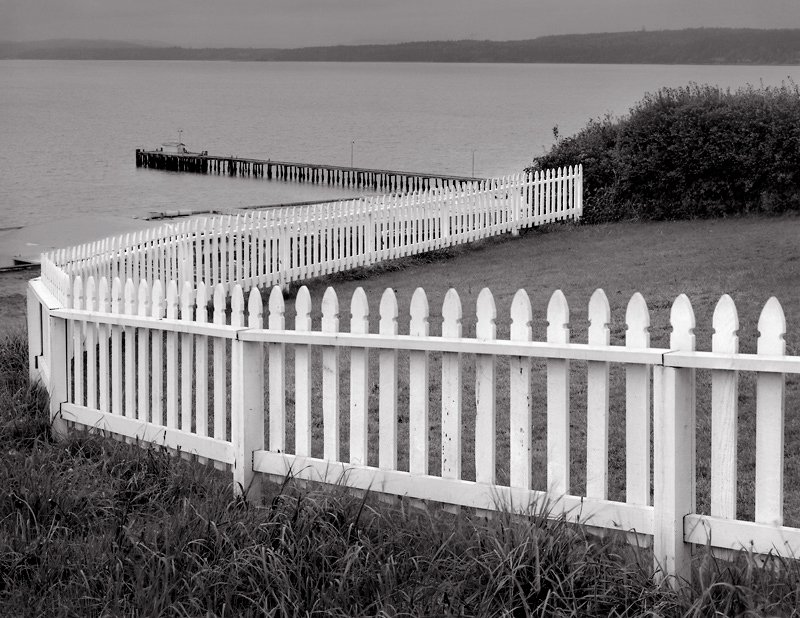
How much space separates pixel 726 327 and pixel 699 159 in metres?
17.2

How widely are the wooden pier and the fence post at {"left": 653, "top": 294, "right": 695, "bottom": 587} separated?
4105 cm

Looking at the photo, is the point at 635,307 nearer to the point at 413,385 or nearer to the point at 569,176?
the point at 413,385

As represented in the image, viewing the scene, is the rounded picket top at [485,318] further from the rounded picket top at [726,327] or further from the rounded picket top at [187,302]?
the rounded picket top at [187,302]

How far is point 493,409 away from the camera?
493 cm

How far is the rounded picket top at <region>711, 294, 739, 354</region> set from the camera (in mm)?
4266

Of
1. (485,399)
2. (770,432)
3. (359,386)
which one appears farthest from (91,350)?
(770,432)

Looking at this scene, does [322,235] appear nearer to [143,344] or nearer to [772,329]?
[143,344]

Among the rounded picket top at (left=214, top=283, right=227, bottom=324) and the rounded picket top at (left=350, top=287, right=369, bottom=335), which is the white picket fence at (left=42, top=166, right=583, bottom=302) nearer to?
the rounded picket top at (left=214, top=283, right=227, bottom=324)

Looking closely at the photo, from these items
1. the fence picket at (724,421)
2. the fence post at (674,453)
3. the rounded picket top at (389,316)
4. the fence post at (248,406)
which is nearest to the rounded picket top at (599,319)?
the fence post at (674,453)

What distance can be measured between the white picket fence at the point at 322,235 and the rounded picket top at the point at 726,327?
28.2 ft

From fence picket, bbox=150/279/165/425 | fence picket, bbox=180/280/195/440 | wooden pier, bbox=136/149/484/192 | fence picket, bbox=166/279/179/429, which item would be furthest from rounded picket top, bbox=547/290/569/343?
wooden pier, bbox=136/149/484/192

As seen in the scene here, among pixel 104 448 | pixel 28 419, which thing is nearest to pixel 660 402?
pixel 104 448

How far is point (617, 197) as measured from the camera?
70.7 ft

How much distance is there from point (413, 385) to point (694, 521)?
5.08 ft
